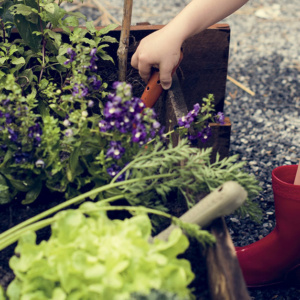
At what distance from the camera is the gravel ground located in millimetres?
2182

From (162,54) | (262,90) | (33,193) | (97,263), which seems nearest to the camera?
(97,263)

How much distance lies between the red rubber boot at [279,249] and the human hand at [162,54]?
0.55m

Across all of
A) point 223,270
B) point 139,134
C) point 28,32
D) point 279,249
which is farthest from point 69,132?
point 279,249

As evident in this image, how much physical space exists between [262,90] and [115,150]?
2.20 m

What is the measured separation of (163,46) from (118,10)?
9.86ft

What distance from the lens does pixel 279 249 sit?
5.69ft

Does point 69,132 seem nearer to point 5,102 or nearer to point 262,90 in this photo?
point 5,102

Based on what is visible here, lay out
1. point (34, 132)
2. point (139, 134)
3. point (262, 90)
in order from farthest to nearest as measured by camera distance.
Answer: point (262, 90) → point (34, 132) → point (139, 134)

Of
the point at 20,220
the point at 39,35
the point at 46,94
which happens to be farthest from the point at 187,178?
the point at 39,35

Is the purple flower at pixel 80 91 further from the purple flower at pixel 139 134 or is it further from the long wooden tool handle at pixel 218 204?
the long wooden tool handle at pixel 218 204

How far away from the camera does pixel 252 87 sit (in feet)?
10.7

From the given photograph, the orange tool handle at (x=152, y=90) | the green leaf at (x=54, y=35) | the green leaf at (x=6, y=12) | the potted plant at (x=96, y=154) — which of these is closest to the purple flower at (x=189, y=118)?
the potted plant at (x=96, y=154)

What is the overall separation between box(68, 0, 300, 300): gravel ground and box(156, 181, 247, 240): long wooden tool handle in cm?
83

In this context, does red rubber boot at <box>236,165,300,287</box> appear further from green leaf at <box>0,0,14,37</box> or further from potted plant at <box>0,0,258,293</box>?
green leaf at <box>0,0,14,37</box>
